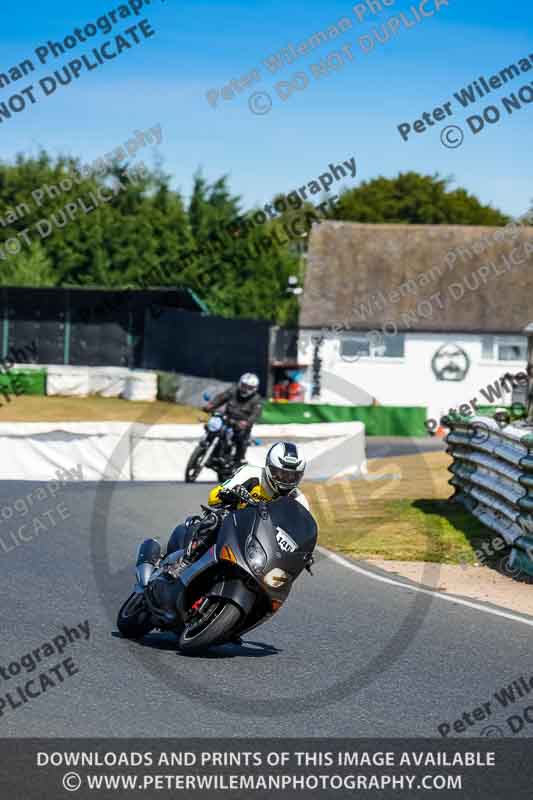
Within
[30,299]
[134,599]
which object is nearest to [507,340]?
[30,299]

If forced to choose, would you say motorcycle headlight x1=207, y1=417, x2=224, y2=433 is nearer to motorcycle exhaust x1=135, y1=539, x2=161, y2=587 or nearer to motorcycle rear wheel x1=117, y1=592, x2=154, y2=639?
motorcycle exhaust x1=135, y1=539, x2=161, y2=587

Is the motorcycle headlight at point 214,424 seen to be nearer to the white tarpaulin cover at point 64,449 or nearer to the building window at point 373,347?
the white tarpaulin cover at point 64,449

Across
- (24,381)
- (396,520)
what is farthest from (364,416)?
(396,520)

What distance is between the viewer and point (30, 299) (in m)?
44.3

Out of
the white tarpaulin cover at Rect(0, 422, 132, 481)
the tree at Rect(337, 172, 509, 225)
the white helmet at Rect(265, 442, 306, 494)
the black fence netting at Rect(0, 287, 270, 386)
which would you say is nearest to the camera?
the white helmet at Rect(265, 442, 306, 494)

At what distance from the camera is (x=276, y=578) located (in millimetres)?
7766

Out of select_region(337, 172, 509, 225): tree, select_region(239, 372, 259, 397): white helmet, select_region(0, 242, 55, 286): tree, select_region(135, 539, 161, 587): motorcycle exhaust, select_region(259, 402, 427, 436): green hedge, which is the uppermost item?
select_region(337, 172, 509, 225): tree

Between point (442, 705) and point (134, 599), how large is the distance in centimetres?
231

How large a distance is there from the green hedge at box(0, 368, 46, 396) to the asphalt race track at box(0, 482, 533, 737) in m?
29.6

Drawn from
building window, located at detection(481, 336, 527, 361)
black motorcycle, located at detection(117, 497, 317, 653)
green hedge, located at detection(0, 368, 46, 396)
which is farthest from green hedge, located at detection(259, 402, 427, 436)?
black motorcycle, located at detection(117, 497, 317, 653)

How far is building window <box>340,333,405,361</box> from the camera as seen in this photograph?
50312mm

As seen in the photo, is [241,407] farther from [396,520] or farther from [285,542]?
[285,542]

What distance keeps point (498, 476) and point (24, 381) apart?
2889cm
